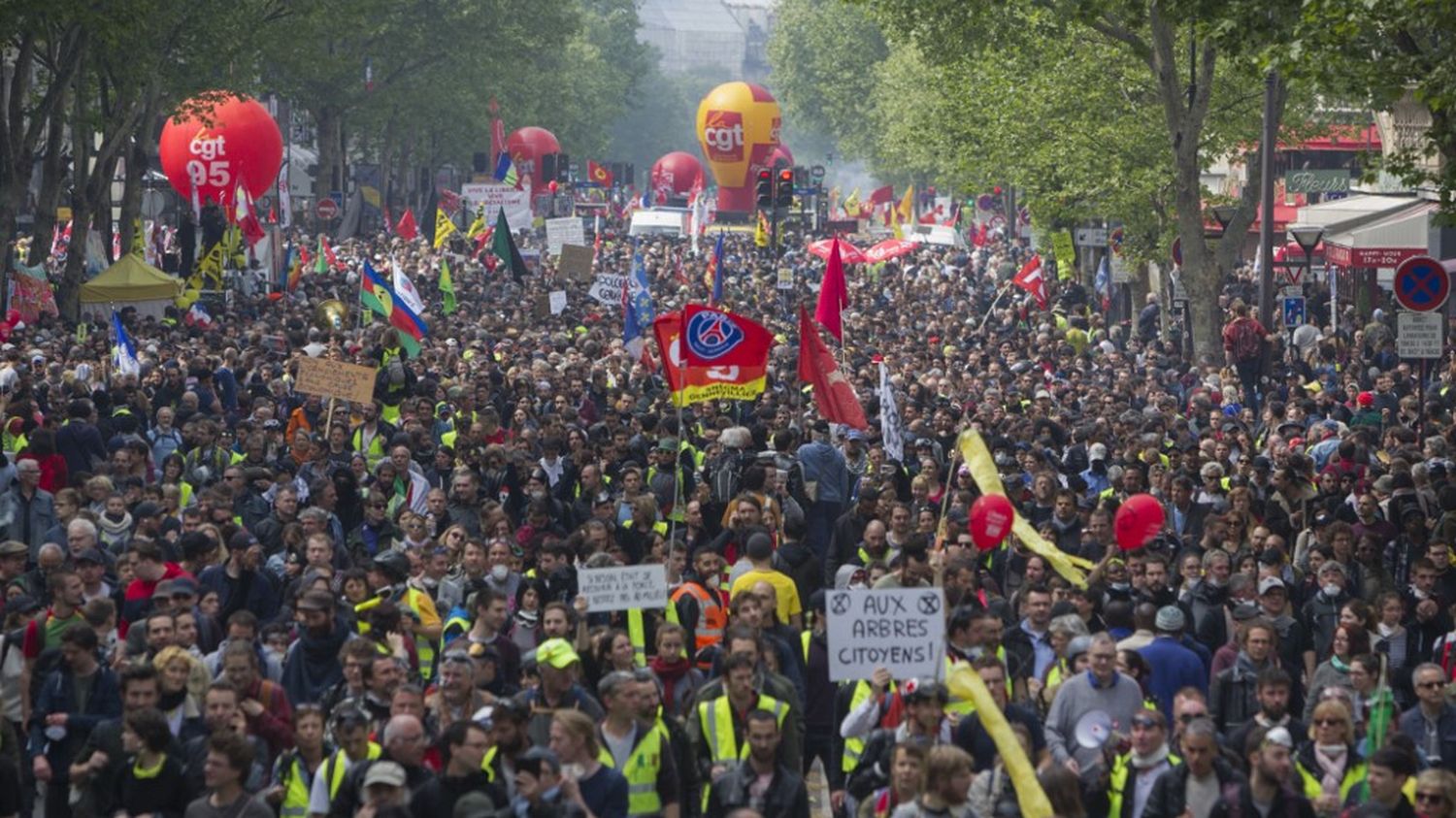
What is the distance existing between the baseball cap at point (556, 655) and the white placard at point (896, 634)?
1051 millimetres

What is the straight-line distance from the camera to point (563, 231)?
48125 mm

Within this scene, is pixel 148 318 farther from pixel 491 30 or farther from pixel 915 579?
pixel 491 30

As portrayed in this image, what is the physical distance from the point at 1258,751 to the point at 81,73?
98.6 ft

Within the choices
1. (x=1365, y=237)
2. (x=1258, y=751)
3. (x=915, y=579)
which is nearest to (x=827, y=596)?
(x=1258, y=751)

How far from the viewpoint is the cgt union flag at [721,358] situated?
54.7ft

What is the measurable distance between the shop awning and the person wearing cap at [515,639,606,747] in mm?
26425

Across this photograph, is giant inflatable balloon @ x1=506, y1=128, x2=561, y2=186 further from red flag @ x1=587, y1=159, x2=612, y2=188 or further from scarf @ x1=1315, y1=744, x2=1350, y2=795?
scarf @ x1=1315, y1=744, x2=1350, y2=795

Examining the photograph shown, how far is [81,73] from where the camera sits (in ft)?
118

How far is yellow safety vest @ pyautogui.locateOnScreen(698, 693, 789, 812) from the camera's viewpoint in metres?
9.54

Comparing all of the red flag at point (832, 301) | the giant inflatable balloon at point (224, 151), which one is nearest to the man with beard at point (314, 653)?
the red flag at point (832, 301)

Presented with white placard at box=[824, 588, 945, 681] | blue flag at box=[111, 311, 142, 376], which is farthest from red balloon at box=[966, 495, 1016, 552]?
blue flag at box=[111, 311, 142, 376]

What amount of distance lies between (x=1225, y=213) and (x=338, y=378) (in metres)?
21.7

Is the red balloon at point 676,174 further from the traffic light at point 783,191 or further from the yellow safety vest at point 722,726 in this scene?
the yellow safety vest at point 722,726

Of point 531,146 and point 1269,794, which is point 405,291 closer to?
point 1269,794
